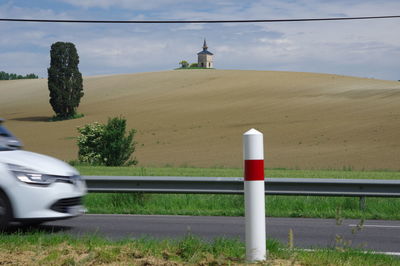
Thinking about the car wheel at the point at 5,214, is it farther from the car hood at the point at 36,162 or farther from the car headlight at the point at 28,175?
the car hood at the point at 36,162

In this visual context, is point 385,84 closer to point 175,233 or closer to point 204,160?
point 204,160

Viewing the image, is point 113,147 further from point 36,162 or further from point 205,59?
point 205,59

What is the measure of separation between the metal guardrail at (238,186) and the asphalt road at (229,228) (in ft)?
2.17

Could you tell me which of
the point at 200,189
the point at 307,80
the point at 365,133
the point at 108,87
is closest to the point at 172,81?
the point at 108,87

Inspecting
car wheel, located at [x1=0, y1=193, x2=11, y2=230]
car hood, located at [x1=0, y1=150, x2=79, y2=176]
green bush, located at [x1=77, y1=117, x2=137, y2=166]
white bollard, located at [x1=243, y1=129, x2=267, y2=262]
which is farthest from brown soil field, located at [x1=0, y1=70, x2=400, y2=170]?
white bollard, located at [x1=243, y1=129, x2=267, y2=262]

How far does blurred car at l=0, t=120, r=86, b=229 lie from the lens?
8.18 meters

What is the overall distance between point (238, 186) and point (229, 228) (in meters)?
2.18

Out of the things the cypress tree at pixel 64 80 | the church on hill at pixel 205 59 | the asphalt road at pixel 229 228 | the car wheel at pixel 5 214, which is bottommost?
the asphalt road at pixel 229 228

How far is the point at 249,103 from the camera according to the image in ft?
235

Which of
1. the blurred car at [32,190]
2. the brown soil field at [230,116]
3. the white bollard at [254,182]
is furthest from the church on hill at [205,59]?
the white bollard at [254,182]

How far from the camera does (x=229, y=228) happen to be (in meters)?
9.80

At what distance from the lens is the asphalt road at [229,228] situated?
8.73 metres

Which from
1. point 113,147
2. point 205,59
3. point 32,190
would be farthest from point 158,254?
point 205,59

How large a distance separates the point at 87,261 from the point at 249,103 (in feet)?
218
